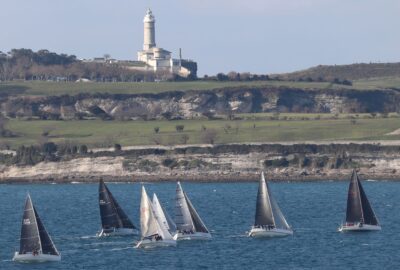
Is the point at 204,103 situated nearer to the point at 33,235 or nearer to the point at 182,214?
the point at 182,214

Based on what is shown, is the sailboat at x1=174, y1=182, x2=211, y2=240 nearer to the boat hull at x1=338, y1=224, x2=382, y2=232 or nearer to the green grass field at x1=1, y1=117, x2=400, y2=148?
the boat hull at x1=338, y1=224, x2=382, y2=232

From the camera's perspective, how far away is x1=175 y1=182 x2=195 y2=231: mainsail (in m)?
77.4

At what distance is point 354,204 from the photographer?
8219cm

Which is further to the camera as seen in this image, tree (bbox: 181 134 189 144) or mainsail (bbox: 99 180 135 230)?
tree (bbox: 181 134 189 144)

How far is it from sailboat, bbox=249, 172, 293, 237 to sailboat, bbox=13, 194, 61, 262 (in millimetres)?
13776

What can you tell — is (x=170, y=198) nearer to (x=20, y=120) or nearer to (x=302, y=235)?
(x=302, y=235)

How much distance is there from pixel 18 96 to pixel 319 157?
56.5 metres

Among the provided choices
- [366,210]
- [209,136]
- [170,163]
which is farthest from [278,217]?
[209,136]

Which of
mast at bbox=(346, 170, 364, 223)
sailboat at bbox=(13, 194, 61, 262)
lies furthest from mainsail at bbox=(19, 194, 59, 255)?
mast at bbox=(346, 170, 364, 223)

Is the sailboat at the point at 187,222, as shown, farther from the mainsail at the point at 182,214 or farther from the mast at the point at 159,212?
the mast at the point at 159,212

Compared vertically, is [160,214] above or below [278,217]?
above

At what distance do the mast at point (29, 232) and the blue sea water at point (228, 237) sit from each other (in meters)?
0.85

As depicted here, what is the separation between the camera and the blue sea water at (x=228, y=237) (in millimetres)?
69750

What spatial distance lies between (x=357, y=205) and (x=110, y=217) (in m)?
14.0
